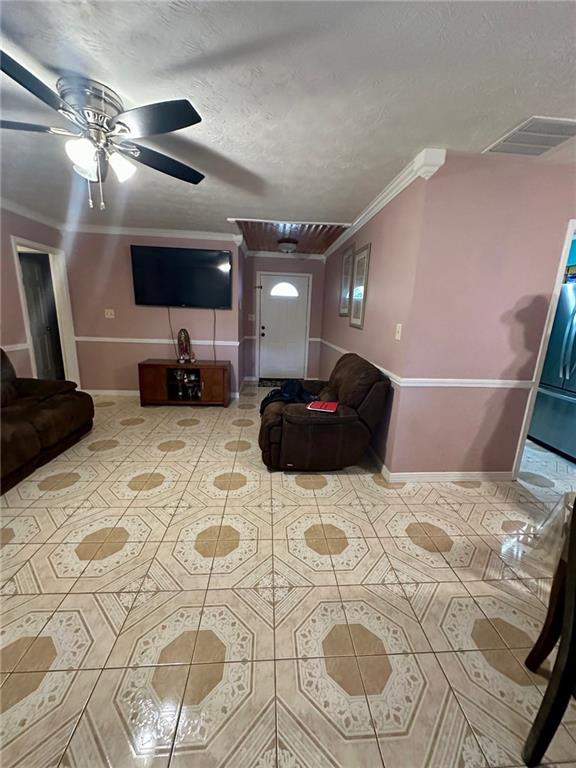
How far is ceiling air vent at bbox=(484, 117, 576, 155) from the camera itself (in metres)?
1.57

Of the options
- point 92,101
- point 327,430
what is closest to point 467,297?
point 327,430

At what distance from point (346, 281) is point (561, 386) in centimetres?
252

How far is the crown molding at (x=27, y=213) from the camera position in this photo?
3.04 metres

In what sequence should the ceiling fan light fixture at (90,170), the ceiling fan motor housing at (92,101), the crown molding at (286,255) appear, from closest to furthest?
1. the ceiling fan motor housing at (92,101)
2. the ceiling fan light fixture at (90,170)
3. the crown molding at (286,255)

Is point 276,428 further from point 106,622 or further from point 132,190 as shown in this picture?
point 132,190

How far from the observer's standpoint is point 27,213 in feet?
10.9

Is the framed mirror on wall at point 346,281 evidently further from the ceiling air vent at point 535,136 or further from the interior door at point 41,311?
the interior door at point 41,311

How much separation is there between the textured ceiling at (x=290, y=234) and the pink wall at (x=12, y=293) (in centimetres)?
235

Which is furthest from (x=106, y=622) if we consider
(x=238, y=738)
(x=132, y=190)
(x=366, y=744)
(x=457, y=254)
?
(x=132, y=190)

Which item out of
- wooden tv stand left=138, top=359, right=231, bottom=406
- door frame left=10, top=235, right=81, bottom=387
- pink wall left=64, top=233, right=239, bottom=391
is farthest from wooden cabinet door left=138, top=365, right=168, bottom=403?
door frame left=10, top=235, right=81, bottom=387

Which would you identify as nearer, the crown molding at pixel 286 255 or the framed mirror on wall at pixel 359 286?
the framed mirror on wall at pixel 359 286

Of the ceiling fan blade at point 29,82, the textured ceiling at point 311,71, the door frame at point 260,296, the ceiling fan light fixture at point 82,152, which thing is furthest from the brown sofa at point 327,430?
the door frame at point 260,296

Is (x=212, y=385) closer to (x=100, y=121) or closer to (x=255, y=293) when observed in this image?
(x=255, y=293)

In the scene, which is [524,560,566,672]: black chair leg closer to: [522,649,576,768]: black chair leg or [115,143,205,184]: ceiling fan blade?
[522,649,576,768]: black chair leg
